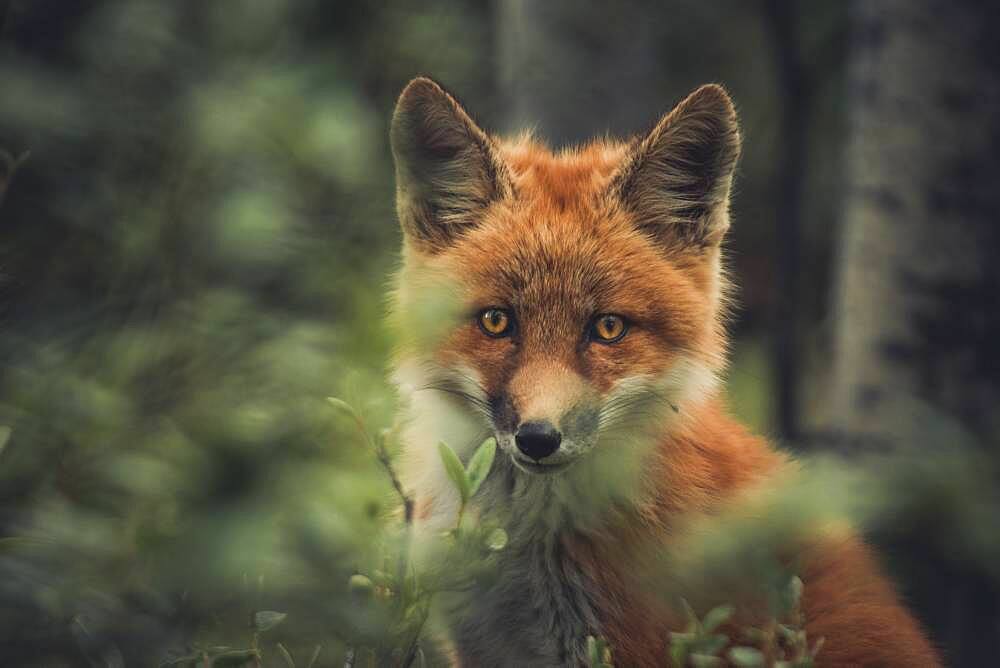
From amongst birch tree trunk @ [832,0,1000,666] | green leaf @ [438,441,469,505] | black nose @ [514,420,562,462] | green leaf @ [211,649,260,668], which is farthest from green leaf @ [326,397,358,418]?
birch tree trunk @ [832,0,1000,666]

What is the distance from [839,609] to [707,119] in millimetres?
1496

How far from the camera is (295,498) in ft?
6.22

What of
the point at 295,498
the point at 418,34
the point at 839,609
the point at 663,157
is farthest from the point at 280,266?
the point at 418,34

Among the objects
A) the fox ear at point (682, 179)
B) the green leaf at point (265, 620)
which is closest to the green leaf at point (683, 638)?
the green leaf at point (265, 620)

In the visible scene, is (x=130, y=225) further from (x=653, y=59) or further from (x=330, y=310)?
(x=653, y=59)

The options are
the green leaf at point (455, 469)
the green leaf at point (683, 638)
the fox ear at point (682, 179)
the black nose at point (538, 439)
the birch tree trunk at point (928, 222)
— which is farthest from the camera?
the birch tree trunk at point (928, 222)

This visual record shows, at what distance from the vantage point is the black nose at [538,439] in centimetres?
272

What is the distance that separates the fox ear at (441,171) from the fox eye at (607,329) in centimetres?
58

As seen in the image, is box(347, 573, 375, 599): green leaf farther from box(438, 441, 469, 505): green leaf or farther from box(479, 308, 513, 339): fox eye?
box(479, 308, 513, 339): fox eye

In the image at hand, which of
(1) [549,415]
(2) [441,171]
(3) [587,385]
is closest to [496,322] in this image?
(3) [587,385]

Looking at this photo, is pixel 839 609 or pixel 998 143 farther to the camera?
pixel 998 143

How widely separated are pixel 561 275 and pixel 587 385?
0.36 m

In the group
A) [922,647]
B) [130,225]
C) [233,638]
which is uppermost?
[130,225]

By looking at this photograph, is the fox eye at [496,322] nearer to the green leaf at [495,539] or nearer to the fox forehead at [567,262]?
the fox forehead at [567,262]
